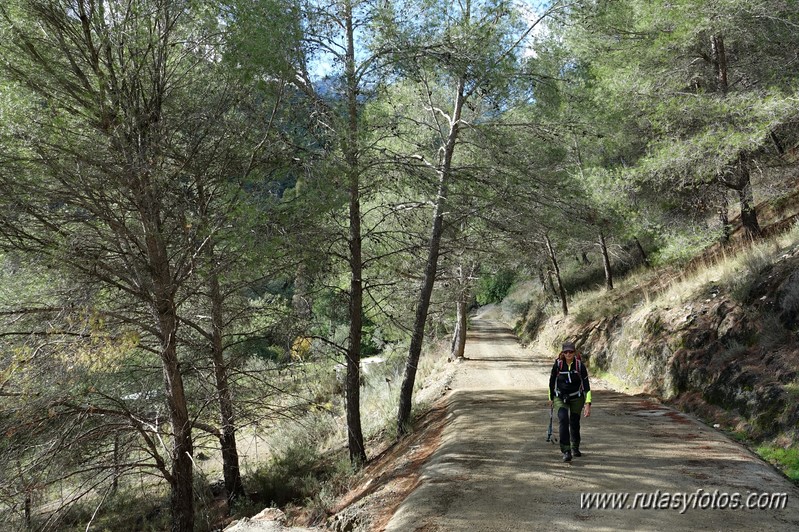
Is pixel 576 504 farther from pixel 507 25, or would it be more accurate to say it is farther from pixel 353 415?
pixel 507 25

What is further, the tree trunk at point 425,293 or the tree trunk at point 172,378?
the tree trunk at point 425,293

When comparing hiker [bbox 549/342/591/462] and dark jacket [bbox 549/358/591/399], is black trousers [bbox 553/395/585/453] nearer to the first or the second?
hiker [bbox 549/342/591/462]

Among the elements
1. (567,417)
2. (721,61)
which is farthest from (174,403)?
(721,61)

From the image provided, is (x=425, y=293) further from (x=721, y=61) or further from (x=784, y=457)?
(x=721, y=61)

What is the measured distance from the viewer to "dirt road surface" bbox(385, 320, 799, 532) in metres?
4.84

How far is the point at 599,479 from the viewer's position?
5.93 metres

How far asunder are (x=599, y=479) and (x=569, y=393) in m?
1.15

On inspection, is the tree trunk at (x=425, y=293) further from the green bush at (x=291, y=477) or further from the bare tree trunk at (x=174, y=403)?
the bare tree trunk at (x=174, y=403)

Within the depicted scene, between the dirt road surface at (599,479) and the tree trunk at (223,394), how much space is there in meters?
3.07

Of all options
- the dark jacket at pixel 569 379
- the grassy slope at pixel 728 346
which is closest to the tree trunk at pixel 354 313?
the dark jacket at pixel 569 379

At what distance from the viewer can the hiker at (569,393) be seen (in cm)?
669

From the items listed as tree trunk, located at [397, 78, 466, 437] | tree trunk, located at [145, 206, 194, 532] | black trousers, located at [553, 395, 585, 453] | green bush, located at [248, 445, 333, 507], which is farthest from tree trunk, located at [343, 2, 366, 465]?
black trousers, located at [553, 395, 585, 453]

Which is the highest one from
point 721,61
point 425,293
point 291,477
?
point 721,61

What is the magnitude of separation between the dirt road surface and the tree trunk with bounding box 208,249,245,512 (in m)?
3.07
